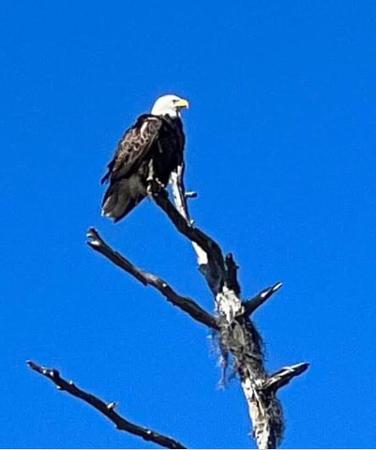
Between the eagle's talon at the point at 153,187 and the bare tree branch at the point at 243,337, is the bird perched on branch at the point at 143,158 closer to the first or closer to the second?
the eagle's talon at the point at 153,187

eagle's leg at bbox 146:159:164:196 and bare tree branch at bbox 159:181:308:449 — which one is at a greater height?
eagle's leg at bbox 146:159:164:196

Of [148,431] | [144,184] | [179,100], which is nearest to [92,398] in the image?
[148,431]

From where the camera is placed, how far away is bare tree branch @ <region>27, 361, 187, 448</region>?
13.5ft

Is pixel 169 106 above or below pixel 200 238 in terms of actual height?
above

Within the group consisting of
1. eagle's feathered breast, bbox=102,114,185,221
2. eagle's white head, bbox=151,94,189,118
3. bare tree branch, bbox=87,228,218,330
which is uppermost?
eagle's white head, bbox=151,94,189,118

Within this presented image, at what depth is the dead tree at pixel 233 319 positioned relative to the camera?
185 inches

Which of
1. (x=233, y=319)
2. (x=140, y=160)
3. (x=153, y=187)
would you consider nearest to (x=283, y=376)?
(x=233, y=319)

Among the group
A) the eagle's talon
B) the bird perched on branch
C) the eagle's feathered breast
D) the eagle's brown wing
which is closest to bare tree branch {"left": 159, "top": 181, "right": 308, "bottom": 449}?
the eagle's talon

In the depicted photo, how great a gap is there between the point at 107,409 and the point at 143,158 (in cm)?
398

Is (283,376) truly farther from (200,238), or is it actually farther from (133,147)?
(133,147)

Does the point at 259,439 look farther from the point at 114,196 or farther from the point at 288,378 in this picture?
the point at 114,196

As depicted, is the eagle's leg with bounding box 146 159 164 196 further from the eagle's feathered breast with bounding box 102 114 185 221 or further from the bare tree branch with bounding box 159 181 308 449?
the bare tree branch with bounding box 159 181 308 449

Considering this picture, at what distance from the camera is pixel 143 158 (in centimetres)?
804

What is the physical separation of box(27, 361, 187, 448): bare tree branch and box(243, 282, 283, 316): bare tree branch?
929 millimetres
